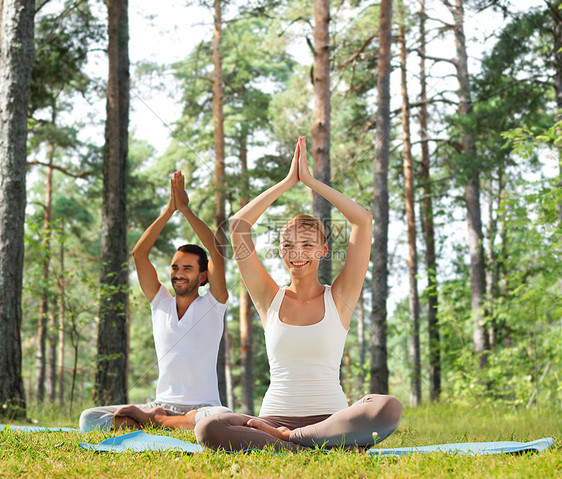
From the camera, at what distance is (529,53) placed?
1173cm

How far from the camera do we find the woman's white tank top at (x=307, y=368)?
3.36 metres

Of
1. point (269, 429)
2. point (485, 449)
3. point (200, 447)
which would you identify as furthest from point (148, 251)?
point (485, 449)

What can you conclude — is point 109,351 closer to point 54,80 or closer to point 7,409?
point 7,409

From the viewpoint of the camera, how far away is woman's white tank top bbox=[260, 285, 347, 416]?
3361 millimetres

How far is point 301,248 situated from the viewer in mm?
3504

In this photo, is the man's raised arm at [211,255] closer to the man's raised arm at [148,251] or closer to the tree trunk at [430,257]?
the man's raised arm at [148,251]

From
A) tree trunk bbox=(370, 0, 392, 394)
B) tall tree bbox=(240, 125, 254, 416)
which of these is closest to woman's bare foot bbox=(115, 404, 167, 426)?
tree trunk bbox=(370, 0, 392, 394)

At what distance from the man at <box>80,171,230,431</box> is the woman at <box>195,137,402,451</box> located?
1.09m

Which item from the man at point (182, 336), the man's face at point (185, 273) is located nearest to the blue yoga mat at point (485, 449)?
the man at point (182, 336)

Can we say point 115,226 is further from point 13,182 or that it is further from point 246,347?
point 246,347

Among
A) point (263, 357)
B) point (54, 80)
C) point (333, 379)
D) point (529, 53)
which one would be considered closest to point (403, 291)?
point (263, 357)

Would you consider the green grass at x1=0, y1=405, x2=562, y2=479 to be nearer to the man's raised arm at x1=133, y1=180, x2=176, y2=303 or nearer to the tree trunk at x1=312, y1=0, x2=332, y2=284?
the man's raised arm at x1=133, y1=180, x2=176, y2=303

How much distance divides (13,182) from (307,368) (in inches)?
184

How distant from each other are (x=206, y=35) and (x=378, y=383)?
9.29m
